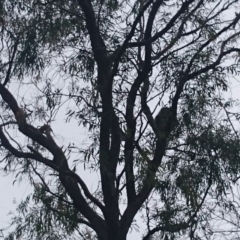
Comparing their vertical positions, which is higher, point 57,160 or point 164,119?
point 164,119

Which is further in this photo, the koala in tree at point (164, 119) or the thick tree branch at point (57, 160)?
the koala in tree at point (164, 119)

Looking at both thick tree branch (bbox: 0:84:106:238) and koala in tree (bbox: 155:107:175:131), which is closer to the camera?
thick tree branch (bbox: 0:84:106:238)

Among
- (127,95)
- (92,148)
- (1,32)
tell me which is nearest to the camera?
(92,148)

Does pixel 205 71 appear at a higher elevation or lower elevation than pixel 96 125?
higher

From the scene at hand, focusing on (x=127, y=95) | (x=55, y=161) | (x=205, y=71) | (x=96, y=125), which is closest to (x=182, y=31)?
(x=205, y=71)

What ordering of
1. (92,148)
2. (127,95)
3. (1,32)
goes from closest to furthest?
(92,148)
(127,95)
(1,32)

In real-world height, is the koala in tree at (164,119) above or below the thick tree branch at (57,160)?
above

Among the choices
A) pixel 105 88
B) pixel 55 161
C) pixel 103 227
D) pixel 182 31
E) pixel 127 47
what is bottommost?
pixel 103 227

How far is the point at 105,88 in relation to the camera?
7004mm

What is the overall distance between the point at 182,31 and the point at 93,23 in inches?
40.3

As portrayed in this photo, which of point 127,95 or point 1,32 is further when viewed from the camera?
point 1,32

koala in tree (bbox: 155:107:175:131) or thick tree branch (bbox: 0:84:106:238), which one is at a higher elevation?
koala in tree (bbox: 155:107:175:131)

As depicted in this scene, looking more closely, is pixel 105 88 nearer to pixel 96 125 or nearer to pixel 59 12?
pixel 96 125

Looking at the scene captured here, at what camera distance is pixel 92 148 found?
6.77m
